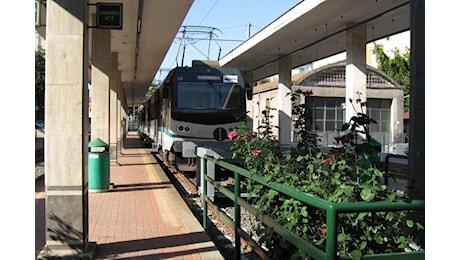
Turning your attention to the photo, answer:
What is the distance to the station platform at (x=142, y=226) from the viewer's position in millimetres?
6203

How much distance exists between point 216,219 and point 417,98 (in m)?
6.13

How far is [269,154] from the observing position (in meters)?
5.43

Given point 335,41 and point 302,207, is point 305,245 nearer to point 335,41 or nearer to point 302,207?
point 302,207

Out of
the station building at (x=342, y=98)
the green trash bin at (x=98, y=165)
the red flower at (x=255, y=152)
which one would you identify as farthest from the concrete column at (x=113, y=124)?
the station building at (x=342, y=98)

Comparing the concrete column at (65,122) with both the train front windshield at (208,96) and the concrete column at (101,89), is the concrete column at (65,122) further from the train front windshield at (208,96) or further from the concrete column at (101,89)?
the train front windshield at (208,96)

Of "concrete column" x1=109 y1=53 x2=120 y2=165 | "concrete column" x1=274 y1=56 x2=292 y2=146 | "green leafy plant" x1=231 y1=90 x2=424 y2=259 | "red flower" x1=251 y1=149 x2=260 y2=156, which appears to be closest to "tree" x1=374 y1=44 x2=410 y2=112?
"concrete column" x1=274 y1=56 x2=292 y2=146

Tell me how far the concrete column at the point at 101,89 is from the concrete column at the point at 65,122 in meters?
9.13

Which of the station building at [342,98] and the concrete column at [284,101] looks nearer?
the concrete column at [284,101]

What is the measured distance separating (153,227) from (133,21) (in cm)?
1089

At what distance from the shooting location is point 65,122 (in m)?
5.77

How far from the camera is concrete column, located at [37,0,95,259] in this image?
5.71 m

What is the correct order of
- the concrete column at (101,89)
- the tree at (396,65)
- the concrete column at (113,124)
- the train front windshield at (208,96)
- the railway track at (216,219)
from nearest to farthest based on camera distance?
the railway track at (216,219) < the concrete column at (101,89) < the train front windshield at (208,96) < the concrete column at (113,124) < the tree at (396,65)

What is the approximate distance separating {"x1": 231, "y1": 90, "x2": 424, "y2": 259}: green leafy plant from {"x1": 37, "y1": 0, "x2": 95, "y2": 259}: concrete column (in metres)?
1.98

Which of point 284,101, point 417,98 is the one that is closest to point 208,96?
point 417,98
